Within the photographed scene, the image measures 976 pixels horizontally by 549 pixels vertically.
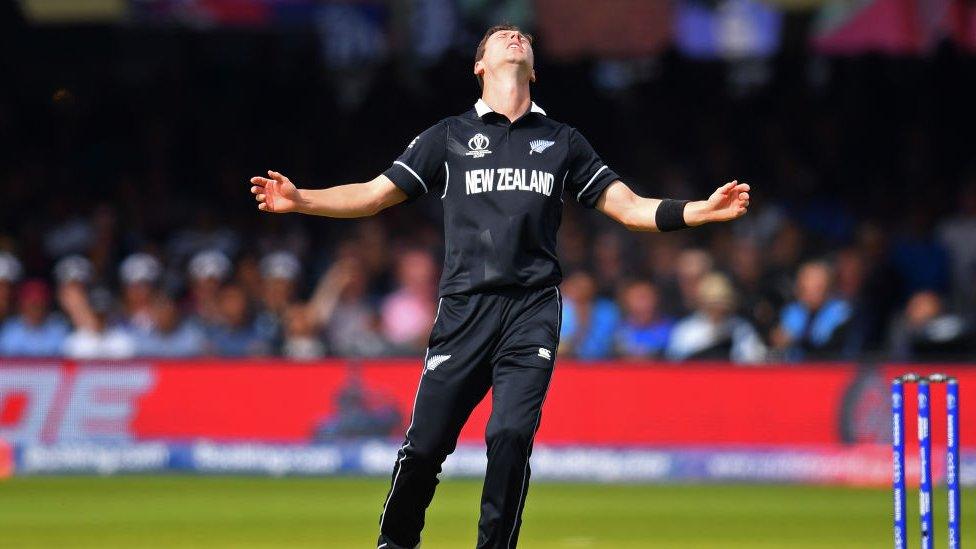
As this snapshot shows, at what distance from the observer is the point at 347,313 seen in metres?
15.4

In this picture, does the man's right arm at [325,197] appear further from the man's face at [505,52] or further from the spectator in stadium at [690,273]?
the spectator in stadium at [690,273]

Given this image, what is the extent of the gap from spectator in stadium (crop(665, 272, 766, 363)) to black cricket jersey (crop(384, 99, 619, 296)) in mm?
7548

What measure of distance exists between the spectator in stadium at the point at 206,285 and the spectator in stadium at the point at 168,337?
7.5 inches

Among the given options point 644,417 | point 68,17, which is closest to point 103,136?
point 68,17

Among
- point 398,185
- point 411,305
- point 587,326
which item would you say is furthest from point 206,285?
point 398,185

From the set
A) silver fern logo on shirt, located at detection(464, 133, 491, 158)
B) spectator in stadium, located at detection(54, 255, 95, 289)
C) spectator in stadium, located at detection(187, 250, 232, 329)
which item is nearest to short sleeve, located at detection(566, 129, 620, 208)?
silver fern logo on shirt, located at detection(464, 133, 491, 158)

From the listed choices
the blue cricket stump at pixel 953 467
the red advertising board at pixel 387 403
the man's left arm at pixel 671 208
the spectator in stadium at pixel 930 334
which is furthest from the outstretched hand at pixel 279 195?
the spectator in stadium at pixel 930 334

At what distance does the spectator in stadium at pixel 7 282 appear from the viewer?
1521 centimetres

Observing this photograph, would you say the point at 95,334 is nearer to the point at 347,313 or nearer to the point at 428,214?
the point at 347,313

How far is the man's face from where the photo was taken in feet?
→ 22.2

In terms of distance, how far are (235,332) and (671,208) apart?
8877mm

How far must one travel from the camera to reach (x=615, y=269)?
15.6m

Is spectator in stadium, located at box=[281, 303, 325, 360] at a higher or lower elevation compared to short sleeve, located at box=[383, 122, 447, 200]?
higher

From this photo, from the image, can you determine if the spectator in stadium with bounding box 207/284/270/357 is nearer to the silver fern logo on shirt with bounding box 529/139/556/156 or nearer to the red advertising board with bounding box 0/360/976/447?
the red advertising board with bounding box 0/360/976/447
